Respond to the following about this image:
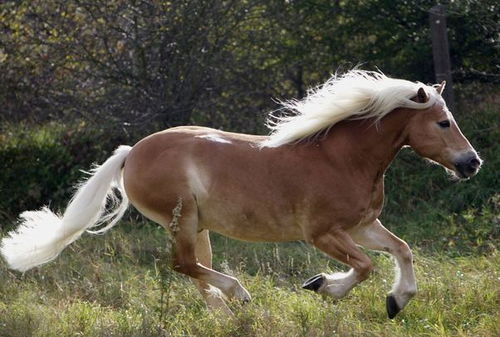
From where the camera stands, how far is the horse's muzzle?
20.6 ft

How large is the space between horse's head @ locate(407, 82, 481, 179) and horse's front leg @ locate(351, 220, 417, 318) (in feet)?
1.97

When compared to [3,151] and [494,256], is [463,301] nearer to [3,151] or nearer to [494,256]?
[494,256]

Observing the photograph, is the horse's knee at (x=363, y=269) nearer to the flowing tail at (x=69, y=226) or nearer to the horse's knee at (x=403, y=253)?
the horse's knee at (x=403, y=253)

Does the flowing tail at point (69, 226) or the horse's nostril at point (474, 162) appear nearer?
the horse's nostril at point (474, 162)

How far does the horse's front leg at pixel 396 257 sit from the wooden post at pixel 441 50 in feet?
12.8

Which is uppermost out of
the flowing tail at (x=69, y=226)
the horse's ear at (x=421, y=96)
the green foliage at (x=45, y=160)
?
the horse's ear at (x=421, y=96)

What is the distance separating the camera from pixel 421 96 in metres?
6.39

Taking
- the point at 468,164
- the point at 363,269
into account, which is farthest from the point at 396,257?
the point at 468,164

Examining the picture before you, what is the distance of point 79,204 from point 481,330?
3.00m

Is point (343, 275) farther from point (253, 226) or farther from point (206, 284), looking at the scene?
point (206, 284)

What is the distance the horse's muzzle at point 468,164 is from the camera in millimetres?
6266

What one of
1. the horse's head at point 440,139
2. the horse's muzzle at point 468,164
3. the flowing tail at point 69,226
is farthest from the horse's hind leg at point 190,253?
the horse's muzzle at point 468,164

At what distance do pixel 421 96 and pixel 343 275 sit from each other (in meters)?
1.29

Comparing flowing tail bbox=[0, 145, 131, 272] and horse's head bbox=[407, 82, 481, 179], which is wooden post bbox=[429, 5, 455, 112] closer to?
horse's head bbox=[407, 82, 481, 179]
